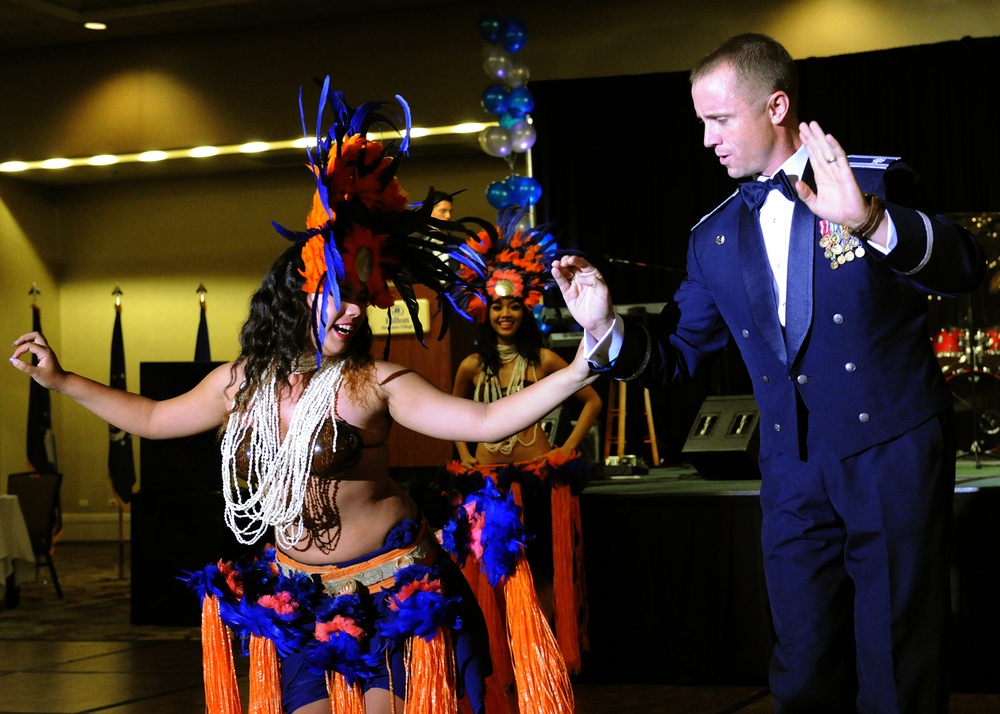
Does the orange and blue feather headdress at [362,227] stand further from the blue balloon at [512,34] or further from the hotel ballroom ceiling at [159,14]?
the hotel ballroom ceiling at [159,14]

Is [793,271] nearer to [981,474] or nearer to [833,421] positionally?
[833,421]

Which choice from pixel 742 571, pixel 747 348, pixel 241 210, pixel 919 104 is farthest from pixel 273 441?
pixel 241 210

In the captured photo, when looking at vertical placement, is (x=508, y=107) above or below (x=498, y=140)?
above

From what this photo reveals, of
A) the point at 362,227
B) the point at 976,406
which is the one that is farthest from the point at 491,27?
the point at 362,227

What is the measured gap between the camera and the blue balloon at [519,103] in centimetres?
727

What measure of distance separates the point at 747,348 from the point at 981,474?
9.79 ft

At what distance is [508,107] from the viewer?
733cm

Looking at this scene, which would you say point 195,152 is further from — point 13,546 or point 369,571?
point 369,571

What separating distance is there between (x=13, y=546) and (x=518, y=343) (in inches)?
153

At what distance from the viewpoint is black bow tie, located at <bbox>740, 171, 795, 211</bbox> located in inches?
86.0

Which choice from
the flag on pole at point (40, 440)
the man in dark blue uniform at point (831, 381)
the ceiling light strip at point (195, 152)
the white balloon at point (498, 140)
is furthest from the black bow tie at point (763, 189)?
the flag on pole at point (40, 440)

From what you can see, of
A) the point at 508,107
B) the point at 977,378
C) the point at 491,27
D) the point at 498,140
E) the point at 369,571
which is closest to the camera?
the point at 369,571

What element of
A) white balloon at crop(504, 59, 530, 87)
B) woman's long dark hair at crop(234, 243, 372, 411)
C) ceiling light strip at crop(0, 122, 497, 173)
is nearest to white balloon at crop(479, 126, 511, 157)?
white balloon at crop(504, 59, 530, 87)

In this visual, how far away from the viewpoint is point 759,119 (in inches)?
87.8
